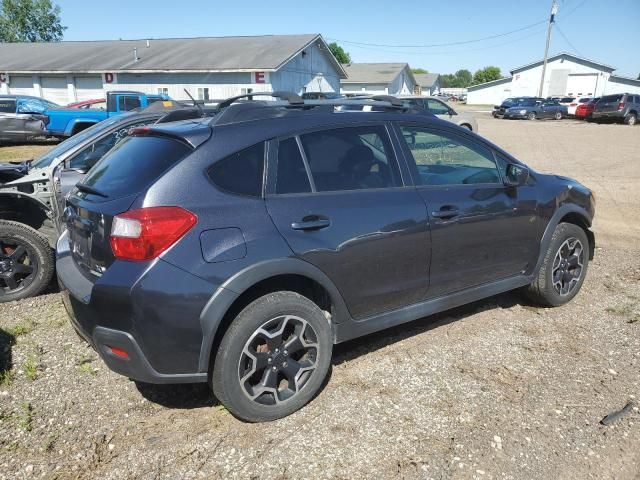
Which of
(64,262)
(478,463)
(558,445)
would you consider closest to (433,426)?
(478,463)

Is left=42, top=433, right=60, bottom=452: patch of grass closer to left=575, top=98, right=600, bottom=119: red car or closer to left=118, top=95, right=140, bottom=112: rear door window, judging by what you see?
left=118, top=95, right=140, bottom=112: rear door window

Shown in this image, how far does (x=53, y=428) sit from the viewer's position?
9.78 feet

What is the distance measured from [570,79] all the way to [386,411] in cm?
6172

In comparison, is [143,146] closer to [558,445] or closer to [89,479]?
[89,479]

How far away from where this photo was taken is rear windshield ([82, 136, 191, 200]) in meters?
2.80

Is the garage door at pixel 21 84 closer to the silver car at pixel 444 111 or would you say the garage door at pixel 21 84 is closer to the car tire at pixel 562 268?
the silver car at pixel 444 111

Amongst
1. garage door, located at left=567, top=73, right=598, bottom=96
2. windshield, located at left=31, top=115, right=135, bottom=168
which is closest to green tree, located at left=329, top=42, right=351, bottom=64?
garage door, located at left=567, top=73, right=598, bottom=96

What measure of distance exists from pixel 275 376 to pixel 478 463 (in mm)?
1176

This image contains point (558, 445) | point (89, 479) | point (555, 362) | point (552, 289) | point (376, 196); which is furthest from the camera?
point (552, 289)

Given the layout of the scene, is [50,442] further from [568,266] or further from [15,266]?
[568,266]

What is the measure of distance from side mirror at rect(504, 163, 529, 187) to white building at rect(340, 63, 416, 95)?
46.8 m

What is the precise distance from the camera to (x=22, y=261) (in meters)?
4.78

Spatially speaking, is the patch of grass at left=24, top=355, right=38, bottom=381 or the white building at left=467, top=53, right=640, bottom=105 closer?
the patch of grass at left=24, top=355, right=38, bottom=381

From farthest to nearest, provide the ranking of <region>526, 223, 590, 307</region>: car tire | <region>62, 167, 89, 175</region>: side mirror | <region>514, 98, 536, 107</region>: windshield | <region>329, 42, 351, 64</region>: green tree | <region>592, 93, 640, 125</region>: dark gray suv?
<region>329, 42, 351, 64</region>: green tree
<region>514, 98, 536, 107</region>: windshield
<region>592, 93, 640, 125</region>: dark gray suv
<region>62, 167, 89, 175</region>: side mirror
<region>526, 223, 590, 307</region>: car tire
